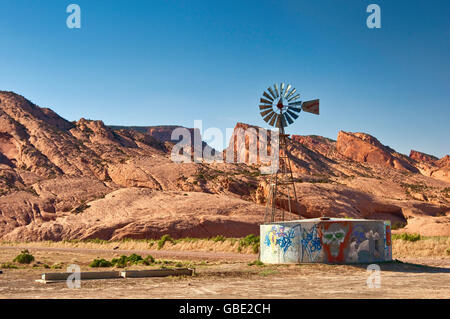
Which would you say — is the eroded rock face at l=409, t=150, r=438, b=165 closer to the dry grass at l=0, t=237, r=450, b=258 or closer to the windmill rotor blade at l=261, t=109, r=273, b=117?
the dry grass at l=0, t=237, r=450, b=258

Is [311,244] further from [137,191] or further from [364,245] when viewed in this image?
[137,191]

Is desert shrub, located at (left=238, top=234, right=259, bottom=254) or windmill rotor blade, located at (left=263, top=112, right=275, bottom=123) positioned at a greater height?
windmill rotor blade, located at (left=263, top=112, right=275, bottom=123)

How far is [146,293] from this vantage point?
15.1m

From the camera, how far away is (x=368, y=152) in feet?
447

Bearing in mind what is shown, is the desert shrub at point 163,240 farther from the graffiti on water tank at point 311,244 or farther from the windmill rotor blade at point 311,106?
the graffiti on water tank at point 311,244

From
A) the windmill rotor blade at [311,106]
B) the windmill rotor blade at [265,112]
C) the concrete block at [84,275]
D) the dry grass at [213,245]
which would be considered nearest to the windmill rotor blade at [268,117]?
the windmill rotor blade at [265,112]

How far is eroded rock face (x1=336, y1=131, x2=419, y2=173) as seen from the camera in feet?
444

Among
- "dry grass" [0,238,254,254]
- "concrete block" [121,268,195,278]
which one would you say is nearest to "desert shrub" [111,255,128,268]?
"concrete block" [121,268,195,278]

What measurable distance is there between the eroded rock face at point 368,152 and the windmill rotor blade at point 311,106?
106492mm

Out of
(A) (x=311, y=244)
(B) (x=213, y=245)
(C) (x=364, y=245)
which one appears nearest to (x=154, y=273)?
(A) (x=311, y=244)

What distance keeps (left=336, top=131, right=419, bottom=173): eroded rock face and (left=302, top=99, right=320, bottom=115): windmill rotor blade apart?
106492mm

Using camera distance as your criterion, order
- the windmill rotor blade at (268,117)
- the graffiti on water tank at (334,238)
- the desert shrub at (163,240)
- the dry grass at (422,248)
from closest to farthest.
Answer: the graffiti on water tank at (334,238) < the windmill rotor blade at (268,117) < the dry grass at (422,248) < the desert shrub at (163,240)

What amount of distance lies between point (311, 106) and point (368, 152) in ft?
366

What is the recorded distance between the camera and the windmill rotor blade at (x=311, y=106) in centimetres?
3042
